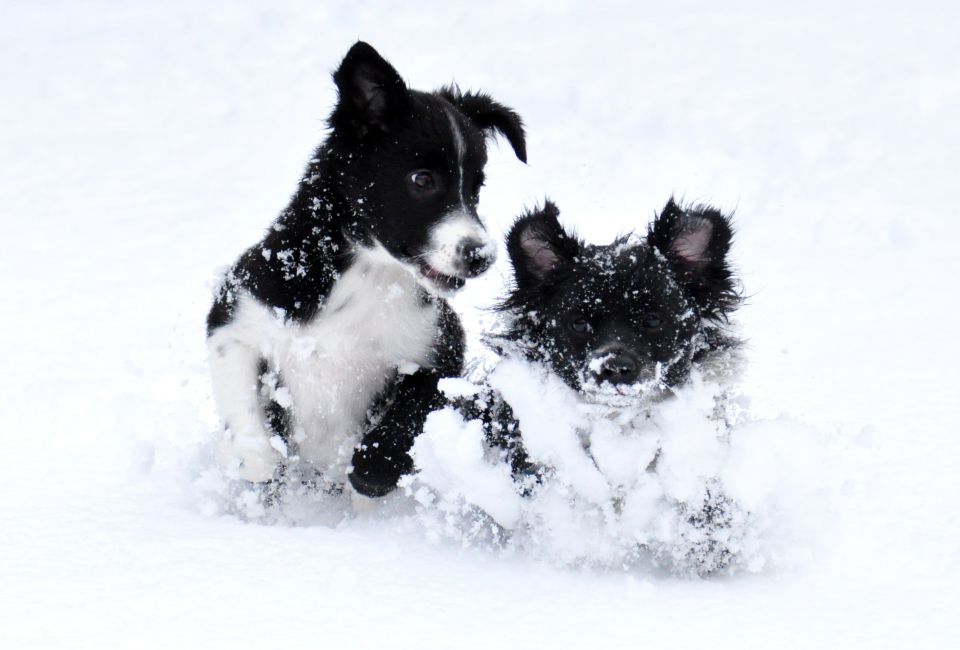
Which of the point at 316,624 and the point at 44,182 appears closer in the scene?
the point at 316,624

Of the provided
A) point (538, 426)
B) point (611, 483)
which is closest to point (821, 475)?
point (611, 483)

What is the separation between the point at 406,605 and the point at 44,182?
6.82 m

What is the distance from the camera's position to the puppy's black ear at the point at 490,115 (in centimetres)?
416

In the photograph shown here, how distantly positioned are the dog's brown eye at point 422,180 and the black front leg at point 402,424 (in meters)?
0.43

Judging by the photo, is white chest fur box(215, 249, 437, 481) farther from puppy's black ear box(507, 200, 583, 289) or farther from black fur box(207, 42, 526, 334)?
puppy's black ear box(507, 200, 583, 289)

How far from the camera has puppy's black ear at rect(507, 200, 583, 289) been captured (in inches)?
145

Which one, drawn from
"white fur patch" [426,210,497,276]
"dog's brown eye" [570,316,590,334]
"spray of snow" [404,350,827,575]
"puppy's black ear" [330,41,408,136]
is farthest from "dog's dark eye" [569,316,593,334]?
"puppy's black ear" [330,41,408,136]

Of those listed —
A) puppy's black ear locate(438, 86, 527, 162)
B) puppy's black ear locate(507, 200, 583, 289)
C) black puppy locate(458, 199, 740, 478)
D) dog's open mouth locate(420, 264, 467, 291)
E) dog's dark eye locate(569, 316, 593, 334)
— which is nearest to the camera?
black puppy locate(458, 199, 740, 478)

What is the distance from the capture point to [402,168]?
3.71 m

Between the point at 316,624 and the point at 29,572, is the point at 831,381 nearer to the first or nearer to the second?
the point at 316,624

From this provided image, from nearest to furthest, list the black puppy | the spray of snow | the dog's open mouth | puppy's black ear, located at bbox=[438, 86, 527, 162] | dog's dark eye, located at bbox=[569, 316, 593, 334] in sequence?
the spray of snow → the black puppy → dog's dark eye, located at bbox=[569, 316, 593, 334] → the dog's open mouth → puppy's black ear, located at bbox=[438, 86, 527, 162]

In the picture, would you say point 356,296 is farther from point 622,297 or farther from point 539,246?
point 622,297

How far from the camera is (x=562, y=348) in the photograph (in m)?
3.53

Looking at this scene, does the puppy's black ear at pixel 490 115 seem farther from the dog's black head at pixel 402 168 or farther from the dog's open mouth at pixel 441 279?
the dog's open mouth at pixel 441 279
